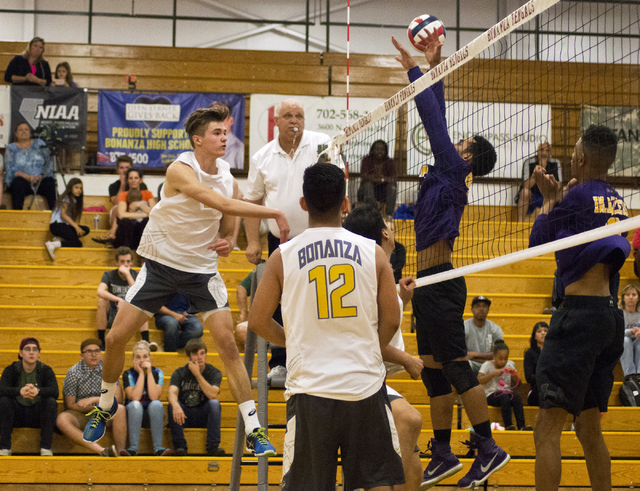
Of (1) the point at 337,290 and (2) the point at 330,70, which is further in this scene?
(2) the point at 330,70

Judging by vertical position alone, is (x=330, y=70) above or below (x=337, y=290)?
above

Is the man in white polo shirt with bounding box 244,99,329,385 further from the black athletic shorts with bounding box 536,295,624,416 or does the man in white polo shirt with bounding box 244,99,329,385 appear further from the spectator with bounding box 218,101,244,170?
the spectator with bounding box 218,101,244,170

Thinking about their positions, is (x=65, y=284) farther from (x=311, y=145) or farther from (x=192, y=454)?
(x=311, y=145)

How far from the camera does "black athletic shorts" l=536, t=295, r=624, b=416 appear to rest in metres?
4.09

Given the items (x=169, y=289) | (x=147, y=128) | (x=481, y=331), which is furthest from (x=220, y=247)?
(x=147, y=128)

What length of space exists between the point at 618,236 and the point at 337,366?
205 centimetres

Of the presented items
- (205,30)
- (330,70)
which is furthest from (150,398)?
(205,30)

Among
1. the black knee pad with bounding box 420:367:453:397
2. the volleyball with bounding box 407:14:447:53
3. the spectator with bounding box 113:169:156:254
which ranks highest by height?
the volleyball with bounding box 407:14:447:53

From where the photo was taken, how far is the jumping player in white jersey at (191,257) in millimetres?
4559

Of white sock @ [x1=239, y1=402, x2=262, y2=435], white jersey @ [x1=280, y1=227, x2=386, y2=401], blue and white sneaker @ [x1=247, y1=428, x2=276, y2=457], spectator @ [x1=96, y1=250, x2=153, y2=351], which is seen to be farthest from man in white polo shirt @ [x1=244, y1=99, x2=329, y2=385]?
spectator @ [x1=96, y1=250, x2=153, y2=351]

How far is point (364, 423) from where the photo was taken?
3.19 metres

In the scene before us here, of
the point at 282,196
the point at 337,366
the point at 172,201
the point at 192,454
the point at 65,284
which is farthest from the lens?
the point at 65,284

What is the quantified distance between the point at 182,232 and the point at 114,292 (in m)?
4.87

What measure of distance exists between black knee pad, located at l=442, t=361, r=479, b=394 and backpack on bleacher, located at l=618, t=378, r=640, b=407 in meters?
4.64
